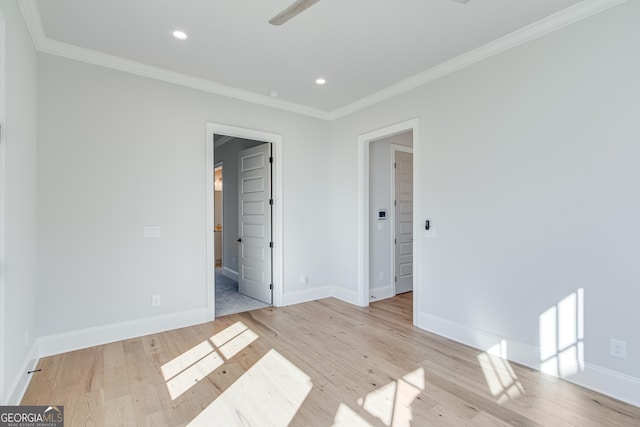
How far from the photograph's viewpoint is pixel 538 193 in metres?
2.67

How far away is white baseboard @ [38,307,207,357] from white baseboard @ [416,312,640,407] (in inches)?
107

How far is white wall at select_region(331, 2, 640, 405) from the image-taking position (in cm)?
224

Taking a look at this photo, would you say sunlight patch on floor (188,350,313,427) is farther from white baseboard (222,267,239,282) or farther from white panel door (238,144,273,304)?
white baseboard (222,267,239,282)

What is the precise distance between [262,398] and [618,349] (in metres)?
2.61

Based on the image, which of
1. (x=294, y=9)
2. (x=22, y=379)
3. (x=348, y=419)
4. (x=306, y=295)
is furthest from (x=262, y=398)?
(x=294, y=9)

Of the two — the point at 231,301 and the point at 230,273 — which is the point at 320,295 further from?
the point at 230,273

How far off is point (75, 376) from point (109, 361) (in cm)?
28

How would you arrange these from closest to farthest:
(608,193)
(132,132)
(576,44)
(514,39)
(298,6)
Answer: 1. (298,6)
2. (608,193)
3. (576,44)
4. (514,39)
5. (132,132)

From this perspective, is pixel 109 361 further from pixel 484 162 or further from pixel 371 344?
pixel 484 162

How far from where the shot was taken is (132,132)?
3316 mm

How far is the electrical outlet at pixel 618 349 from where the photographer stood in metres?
2.22

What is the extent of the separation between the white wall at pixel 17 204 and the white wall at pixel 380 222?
383 cm

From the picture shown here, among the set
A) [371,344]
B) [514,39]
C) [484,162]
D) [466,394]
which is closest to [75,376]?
[371,344]

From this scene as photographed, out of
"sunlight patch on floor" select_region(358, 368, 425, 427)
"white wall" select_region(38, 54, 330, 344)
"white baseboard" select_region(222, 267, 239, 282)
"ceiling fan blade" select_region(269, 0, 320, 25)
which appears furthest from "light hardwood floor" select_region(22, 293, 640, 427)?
"white baseboard" select_region(222, 267, 239, 282)
